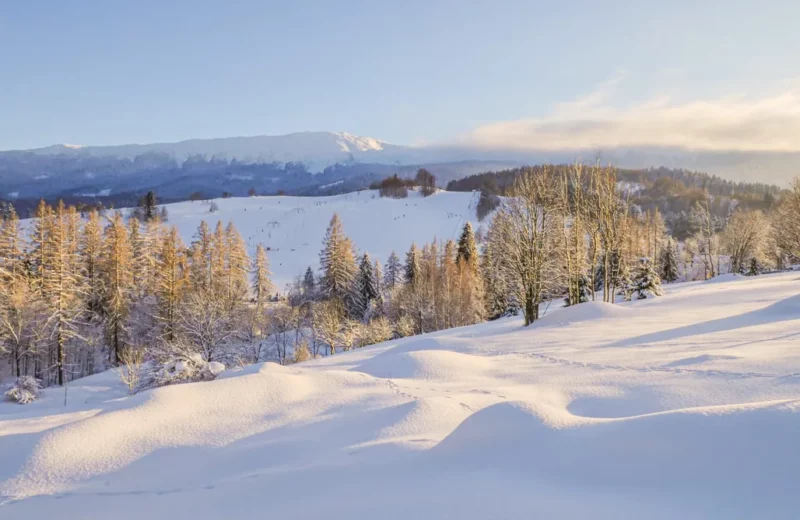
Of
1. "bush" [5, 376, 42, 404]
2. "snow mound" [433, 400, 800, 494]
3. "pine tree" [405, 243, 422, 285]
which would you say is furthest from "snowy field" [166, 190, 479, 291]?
"snow mound" [433, 400, 800, 494]

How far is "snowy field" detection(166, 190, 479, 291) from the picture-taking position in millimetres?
78938

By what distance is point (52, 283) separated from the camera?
26.4m

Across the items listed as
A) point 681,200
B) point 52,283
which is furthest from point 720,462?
point 681,200

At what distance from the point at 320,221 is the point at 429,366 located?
292ft

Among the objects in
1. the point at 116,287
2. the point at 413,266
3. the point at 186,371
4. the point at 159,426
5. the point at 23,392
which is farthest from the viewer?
the point at 413,266

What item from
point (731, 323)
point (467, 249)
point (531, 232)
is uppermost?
point (531, 232)

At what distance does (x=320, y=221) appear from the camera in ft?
315

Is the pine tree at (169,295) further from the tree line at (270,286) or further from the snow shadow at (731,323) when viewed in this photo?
the snow shadow at (731,323)

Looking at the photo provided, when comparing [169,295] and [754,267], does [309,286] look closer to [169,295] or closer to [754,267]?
[169,295]

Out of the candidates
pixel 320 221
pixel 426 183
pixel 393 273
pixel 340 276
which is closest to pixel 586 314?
pixel 340 276

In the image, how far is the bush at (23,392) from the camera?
1916cm

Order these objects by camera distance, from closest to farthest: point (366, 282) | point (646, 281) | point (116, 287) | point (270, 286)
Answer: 1. point (646, 281)
2. point (116, 287)
3. point (366, 282)
4. point (270, 286)

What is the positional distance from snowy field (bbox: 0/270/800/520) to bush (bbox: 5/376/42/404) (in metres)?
14.3

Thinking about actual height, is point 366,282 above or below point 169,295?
below
